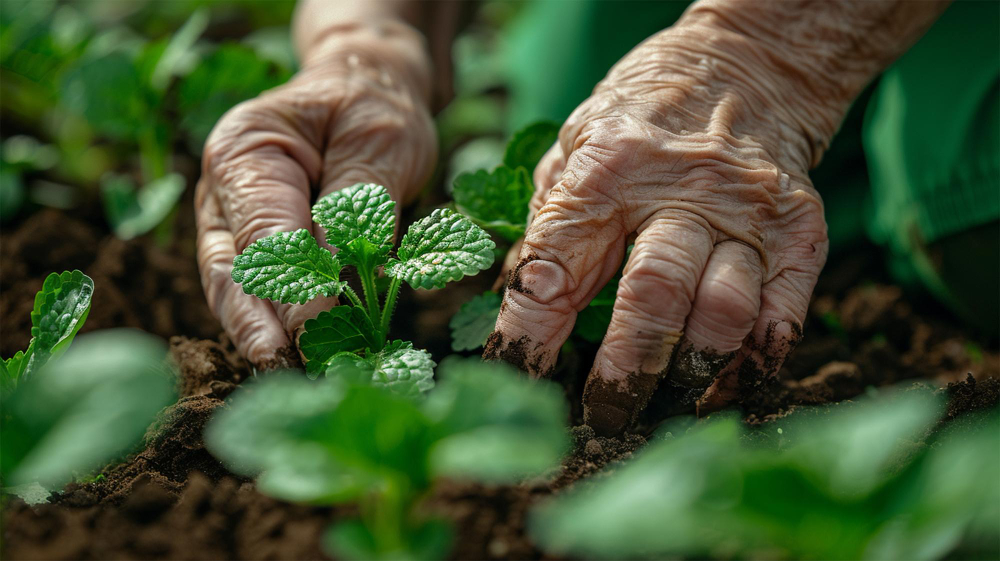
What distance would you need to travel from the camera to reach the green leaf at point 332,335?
1454 mm

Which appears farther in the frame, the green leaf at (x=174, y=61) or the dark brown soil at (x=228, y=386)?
the green leaf at (x=174, y=61)

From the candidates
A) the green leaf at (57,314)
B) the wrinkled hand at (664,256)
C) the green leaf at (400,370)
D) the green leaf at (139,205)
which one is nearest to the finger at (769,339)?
the wrinkled hand at (664,256)

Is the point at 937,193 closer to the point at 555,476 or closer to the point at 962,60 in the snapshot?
the point at 962,60

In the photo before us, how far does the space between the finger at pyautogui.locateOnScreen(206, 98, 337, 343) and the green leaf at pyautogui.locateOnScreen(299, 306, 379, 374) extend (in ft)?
0.37

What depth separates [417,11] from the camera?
3.01 m

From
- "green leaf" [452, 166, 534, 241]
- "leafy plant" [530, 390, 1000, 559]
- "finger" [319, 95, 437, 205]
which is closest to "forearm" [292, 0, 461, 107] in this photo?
"finger" [319, 95, 437, 205]

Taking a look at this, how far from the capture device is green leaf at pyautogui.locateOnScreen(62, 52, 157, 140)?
2479 millimetres

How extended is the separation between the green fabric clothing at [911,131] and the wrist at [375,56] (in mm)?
587

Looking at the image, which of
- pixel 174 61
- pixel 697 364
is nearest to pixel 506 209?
pixel 697 364

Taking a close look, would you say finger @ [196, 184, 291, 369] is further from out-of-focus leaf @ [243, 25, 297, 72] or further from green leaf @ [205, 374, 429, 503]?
out-of-focus leaf @ [243, 25, 297, 72]

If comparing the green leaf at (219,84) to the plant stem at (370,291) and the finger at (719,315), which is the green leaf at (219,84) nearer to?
the plant stem at (370,291)

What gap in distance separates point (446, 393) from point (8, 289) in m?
1.81

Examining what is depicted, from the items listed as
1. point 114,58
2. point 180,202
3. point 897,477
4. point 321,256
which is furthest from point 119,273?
point 897,477

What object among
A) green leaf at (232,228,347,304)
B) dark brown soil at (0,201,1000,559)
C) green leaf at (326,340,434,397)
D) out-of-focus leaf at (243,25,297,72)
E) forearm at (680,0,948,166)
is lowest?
dark brown soil at (0,201,1000,559)
